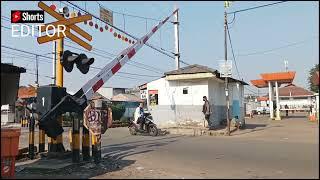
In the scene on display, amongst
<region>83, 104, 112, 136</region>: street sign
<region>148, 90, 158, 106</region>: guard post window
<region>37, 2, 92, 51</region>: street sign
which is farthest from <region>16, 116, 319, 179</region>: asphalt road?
<region>148, 90, 158, 106</region>: guard post window

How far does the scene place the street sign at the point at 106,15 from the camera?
2183 centimetres

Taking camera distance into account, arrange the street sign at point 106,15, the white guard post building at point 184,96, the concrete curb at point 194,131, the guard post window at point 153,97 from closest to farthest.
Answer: the street sign at point 106,15, the concrete curb at point 194,131, the white guard post building at point 184,96, the guard post window at point 153,97

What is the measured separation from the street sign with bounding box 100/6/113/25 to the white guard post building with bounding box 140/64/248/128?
626cm

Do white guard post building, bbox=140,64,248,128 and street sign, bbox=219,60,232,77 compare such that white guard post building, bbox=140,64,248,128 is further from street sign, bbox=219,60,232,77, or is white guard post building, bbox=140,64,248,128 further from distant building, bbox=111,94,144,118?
distant building, bbox=111,94,144,118

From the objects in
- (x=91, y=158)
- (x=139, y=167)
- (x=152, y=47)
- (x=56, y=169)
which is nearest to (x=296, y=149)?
(x=139, y=167)

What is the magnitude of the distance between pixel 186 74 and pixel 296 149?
12.8 metres

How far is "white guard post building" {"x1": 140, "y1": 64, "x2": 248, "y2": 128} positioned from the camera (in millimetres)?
27047

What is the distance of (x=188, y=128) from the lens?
25719 millimetres

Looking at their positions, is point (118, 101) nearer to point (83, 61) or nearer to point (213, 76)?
point (213, 76)

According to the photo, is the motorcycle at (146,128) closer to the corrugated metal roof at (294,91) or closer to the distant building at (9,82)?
the distant building at (9,82)

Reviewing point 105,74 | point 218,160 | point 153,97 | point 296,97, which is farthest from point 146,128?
point 296,97

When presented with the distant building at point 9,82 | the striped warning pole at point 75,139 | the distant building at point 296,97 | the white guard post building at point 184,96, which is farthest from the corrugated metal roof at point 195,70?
the distant building at point 296,97

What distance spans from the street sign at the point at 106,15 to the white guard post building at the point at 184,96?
20.5 ft

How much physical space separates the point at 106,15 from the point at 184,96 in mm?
8059
